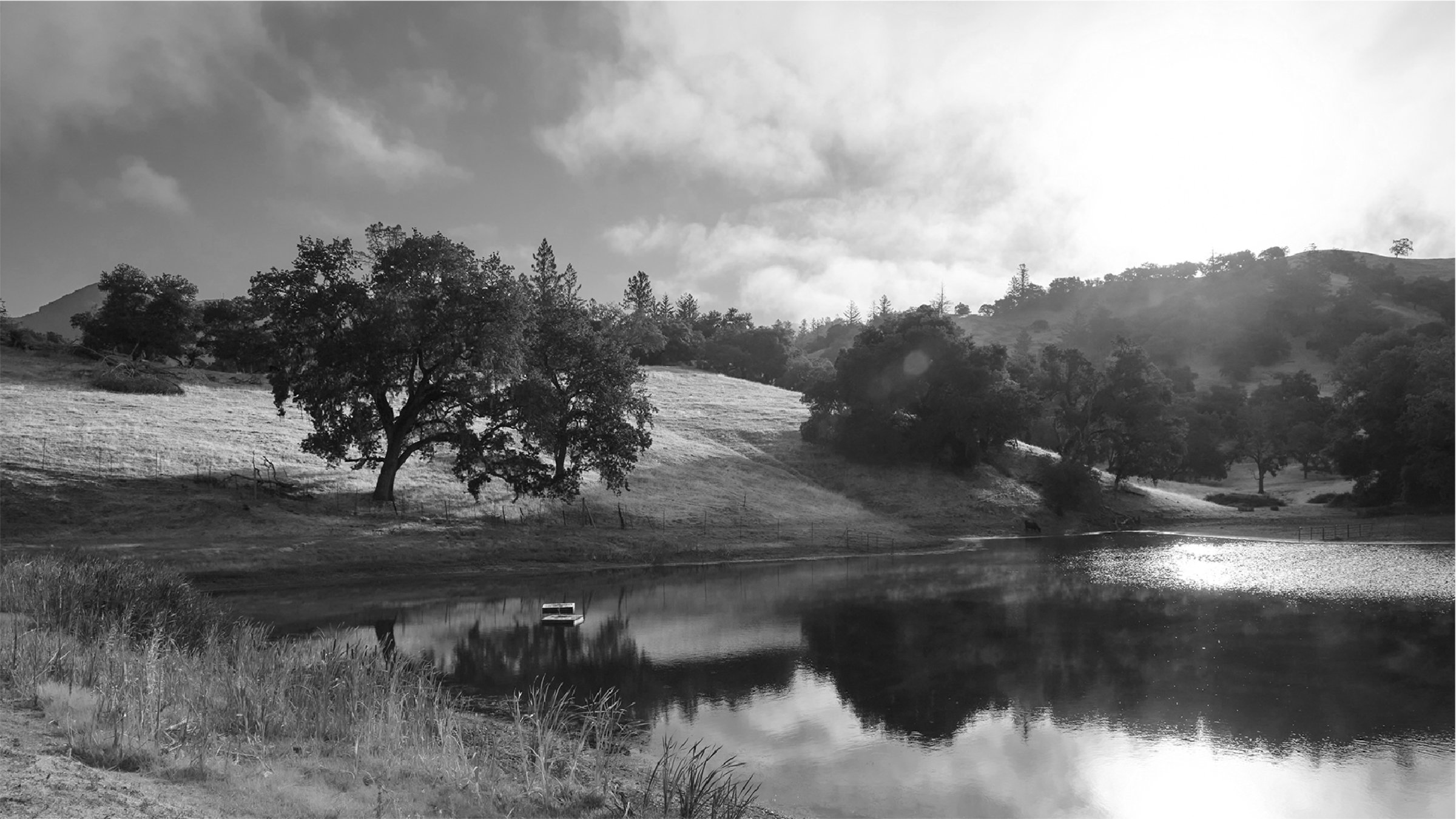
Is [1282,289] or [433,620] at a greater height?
[1282,289]

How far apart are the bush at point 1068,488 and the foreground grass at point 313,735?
218ft

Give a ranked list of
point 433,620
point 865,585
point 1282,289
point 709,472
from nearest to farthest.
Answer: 1. point 433,620
2. point 865,585
3. point 709,472
4. point 1282,289

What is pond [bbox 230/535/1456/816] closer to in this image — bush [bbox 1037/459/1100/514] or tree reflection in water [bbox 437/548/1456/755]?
tree reflection in water [bbox 437/548/1456/755]

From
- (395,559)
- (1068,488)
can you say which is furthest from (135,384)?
(1068,488)

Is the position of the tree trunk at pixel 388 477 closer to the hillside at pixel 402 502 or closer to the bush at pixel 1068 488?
the hillside at pixel 402 502

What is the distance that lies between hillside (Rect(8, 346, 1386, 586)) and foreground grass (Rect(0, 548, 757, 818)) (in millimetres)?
22627

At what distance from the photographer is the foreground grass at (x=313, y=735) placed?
1002 centimetres

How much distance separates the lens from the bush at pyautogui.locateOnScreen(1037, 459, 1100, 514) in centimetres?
7556

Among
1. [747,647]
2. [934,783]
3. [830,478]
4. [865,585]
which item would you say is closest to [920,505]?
[830,478]

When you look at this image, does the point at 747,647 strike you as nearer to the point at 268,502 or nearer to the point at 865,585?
the point at 865,585

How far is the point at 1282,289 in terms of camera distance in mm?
188250

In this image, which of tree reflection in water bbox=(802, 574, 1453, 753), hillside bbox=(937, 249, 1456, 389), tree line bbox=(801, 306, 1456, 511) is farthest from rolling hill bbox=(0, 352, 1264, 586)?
hillside bbox=(937, 249, 1456, 389)

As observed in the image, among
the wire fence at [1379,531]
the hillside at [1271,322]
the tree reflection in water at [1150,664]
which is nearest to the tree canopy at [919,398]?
the wire fence at [1379,531]

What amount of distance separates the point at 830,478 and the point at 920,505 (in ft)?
30.6
